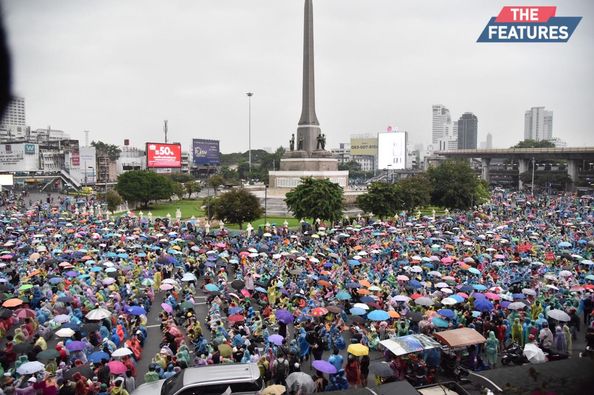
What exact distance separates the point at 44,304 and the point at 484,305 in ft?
40.6

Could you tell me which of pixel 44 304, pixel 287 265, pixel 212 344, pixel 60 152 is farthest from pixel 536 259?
pixel 60 152

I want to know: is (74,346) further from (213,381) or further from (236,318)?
(213,381)

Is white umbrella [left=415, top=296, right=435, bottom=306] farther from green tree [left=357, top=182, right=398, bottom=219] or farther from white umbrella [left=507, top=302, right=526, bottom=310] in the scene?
green tree [left=357, top=182, right=398, bottom=219]

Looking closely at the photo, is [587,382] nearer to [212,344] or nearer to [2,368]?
[212,344]

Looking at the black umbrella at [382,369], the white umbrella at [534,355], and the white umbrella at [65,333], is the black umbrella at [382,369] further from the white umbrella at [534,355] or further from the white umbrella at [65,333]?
the white umbrella at [65,333]

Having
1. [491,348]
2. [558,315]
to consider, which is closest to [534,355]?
[491,348]

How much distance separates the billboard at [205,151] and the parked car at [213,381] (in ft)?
292

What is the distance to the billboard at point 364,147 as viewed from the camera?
182 metres

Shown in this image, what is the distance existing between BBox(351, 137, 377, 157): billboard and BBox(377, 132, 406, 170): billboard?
105884mm

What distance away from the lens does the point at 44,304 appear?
14070 millimetres

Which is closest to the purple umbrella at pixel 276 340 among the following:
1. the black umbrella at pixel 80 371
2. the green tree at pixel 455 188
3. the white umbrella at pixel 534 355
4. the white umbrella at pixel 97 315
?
the black umbrella at pixel 80 371

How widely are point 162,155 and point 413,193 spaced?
43.7 metres

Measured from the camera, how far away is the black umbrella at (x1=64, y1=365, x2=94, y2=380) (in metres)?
8.98

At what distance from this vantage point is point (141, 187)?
51.1 m
